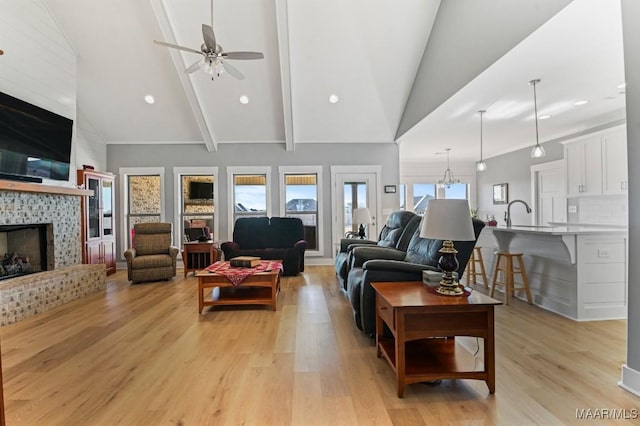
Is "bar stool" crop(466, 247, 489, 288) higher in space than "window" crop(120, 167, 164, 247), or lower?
lower

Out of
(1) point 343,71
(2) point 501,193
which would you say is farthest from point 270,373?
(2) point 501,193

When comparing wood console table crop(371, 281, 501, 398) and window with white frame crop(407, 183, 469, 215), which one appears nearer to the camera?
wood console table crop(371, 281, 501, 398)

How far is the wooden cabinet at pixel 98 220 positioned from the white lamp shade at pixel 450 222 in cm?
568

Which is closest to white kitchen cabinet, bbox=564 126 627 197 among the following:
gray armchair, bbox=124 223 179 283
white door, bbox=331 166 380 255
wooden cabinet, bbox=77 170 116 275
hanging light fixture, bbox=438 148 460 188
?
hanging light fixture, bbox=438 148 460 188

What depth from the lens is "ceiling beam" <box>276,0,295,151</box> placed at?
4.41m

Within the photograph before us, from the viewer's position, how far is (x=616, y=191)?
201 inches

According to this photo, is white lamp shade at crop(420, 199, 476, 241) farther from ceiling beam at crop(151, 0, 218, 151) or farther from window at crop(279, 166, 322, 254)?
window at crop(279, 166, 322, 254)

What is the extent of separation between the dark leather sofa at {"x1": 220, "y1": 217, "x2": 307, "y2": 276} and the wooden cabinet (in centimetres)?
234

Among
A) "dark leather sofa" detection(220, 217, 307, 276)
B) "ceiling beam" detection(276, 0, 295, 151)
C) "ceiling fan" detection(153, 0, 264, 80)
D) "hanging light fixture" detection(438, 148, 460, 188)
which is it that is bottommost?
"dark leather sofa" detection(220, 217, 307, 276)

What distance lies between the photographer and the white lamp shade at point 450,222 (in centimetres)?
216

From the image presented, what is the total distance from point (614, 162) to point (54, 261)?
840 centimetres

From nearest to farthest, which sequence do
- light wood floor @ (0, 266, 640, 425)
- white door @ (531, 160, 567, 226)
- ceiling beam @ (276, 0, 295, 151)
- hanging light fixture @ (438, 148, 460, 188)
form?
light wood floor @ (0, 266, 640, 425), ceiling beam @ (276, 0, 295, 151), white door @ (531, 160, 567, 226), hanging light fixture @ (438, 148, 460, 188)

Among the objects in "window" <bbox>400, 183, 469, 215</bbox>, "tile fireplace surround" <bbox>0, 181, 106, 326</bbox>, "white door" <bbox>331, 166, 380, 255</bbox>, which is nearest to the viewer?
"tile fireplace surround" <bbox>0, 181, 106, 326</bbox>

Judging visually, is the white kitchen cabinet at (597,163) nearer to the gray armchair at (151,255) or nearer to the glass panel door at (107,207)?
the gray armchair at (151,255)
